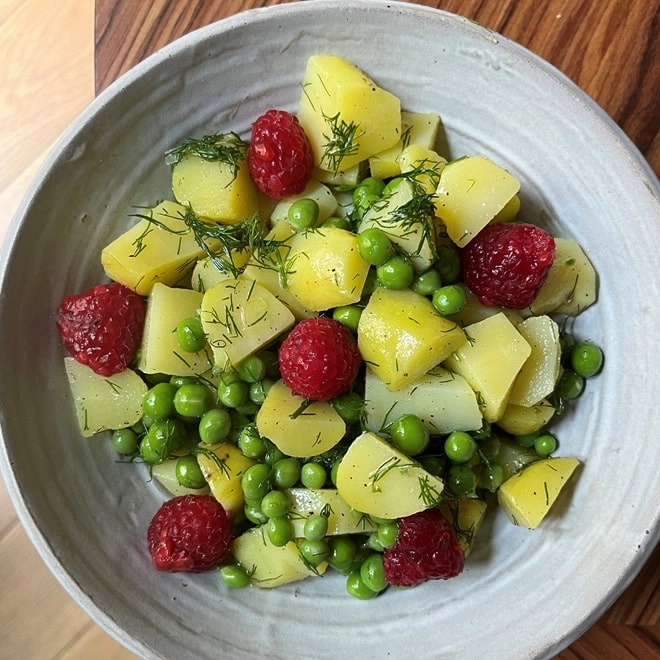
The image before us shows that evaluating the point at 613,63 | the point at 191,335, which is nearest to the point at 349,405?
the point at 191,335

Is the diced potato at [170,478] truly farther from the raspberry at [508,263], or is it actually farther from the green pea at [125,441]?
the raspberry at [508,263]

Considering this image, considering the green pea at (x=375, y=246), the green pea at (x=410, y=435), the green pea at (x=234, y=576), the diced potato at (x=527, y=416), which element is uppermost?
the green pea at (x=375, y=246)

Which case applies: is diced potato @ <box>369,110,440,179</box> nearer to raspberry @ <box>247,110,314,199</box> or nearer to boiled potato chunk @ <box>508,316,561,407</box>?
raspberry @ <box>247,110,314,199</box>

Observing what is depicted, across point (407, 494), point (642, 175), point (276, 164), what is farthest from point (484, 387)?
point (276, 164)

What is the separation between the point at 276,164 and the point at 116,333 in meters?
0.61

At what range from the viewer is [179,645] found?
1.96m

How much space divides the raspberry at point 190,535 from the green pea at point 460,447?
633 millimetres

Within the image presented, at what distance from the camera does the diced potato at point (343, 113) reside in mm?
1914

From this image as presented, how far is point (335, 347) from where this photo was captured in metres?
1.84

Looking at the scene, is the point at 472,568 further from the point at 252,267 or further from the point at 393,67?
the point at 393,67

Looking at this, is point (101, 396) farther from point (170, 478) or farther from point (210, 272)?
point (210, 272)

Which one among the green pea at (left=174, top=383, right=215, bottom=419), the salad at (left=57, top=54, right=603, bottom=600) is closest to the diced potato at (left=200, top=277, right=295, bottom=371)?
the salad at (left=57, top=54, right=603, bottom=600)

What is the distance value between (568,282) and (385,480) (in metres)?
0.71

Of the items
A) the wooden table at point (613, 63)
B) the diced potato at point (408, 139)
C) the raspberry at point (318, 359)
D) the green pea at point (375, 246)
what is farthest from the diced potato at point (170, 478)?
the wooden table at point (613, 63)
